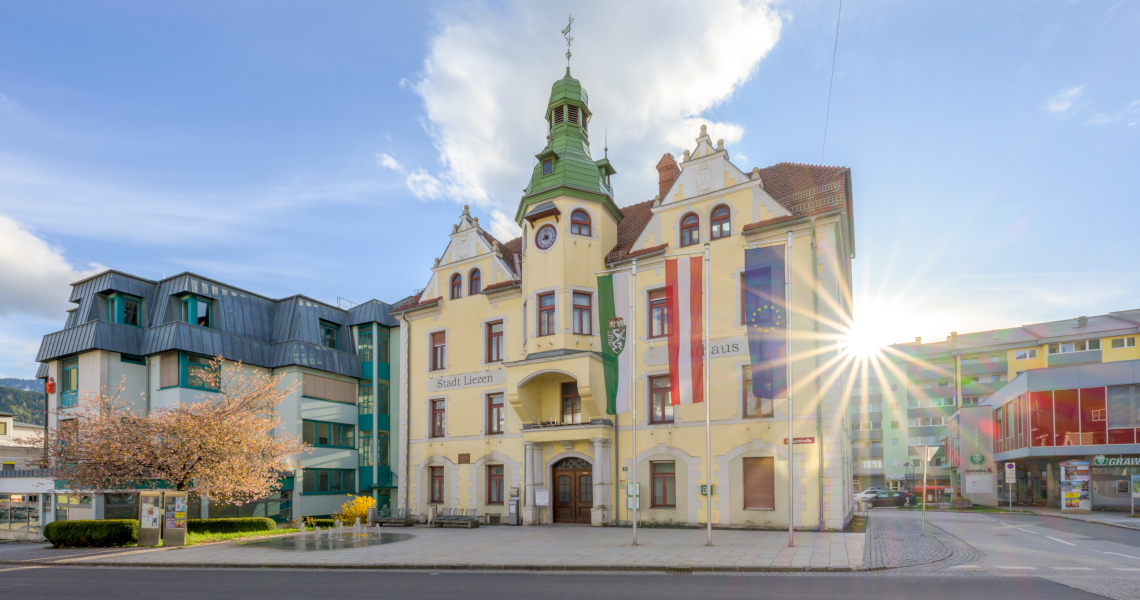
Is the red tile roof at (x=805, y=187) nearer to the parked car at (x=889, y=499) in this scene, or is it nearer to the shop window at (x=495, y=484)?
the shop window at (x=495, y=484)

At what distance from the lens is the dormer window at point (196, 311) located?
3488 centimetres

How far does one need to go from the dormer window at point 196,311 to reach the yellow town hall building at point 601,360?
954cm

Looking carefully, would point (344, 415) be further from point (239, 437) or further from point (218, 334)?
point (239, 437)

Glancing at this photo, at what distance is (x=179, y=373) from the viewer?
108 feet

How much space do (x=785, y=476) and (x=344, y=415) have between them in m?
24.7

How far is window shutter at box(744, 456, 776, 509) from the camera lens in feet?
80.5

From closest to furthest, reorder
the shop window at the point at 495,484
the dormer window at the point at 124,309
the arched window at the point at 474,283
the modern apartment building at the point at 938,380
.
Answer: the shop window at the point at 495,484
the arched window at the point at 474,283
the dormer window at the point at 124,309
the modern apartment building at the point at 938,380

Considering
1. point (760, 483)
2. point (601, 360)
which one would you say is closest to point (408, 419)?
point (601, 360)

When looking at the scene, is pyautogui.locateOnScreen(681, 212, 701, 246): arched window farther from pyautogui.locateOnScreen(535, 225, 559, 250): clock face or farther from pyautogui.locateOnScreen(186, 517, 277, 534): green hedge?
pyautogui.locateOnScreen(186, 517, 277, 534): green hedge

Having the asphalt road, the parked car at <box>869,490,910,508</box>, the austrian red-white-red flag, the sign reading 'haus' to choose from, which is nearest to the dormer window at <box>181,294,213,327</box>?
the sign reading 'haus'

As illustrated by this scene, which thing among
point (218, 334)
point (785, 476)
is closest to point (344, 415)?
point (218, 334)

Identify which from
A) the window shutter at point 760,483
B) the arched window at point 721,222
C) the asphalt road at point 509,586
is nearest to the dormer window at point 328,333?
the arched window at point 721,222

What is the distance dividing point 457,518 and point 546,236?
40.7 ft

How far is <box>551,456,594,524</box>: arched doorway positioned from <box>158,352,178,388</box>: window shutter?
59.8 ft
